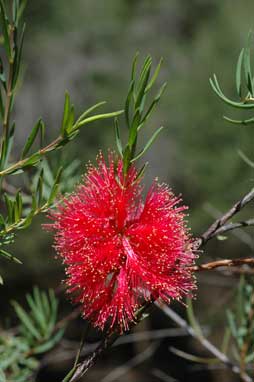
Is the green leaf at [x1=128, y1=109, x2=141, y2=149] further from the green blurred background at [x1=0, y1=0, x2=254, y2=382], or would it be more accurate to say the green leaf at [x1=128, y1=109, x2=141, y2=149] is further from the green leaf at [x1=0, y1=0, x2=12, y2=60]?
the green blurred background at [x1=0, y1=0, x2=254, y2=382]

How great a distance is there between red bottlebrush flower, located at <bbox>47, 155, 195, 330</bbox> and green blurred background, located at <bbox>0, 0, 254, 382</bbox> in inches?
90.0

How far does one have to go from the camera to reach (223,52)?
9.73 ft

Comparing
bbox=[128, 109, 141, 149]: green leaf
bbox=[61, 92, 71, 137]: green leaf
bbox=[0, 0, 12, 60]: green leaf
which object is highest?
bbox=[0, 0, 12, 60]: green leaf

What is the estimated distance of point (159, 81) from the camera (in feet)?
9.68

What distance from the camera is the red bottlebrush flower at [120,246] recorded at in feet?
1.38

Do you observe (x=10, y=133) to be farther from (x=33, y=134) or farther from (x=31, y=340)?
(x=31, y=340)

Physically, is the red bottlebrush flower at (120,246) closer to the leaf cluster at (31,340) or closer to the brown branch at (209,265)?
the brown branch at (209,265)

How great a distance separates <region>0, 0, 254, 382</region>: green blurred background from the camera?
2.79 meters

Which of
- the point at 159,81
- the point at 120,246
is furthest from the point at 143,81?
the point at 159,81

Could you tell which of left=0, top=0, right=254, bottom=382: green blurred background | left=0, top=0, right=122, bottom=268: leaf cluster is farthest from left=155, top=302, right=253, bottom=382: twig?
left=0, top=0, right=254, bottom=382: green blurred background

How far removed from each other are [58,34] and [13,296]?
57.0 inches

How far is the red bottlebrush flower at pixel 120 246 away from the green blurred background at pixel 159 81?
2.29 meters

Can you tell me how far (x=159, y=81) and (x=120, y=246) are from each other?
261 centimetres

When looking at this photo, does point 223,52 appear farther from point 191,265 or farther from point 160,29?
point 191,265
